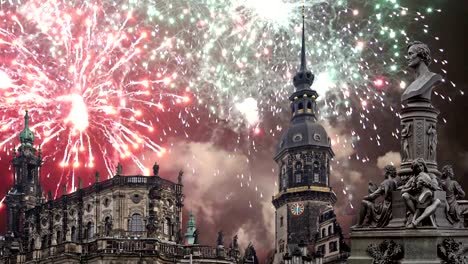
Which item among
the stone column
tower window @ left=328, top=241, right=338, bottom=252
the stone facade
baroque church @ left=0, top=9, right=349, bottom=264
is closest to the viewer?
the stone column

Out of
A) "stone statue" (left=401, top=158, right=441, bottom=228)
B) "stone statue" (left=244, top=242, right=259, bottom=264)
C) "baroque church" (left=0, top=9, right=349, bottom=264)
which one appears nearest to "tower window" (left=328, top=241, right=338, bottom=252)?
"baroque church" (left=0, top=9, right=349, bottom=264)

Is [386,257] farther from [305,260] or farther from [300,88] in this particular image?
[300,88]

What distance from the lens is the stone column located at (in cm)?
2369

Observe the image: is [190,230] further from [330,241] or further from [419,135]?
[419,135]

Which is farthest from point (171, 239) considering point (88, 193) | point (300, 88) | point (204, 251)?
point (300, 88)

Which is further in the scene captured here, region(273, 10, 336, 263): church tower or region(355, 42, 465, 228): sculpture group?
region(273, 10, 336, 263): church tower

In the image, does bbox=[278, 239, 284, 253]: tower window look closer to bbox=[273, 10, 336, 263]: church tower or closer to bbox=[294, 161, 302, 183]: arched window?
bbox=[273, 10, 336, 263]: church tower

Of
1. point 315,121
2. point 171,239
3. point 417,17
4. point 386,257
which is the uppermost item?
point 315,121

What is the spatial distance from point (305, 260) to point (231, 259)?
60.7ft

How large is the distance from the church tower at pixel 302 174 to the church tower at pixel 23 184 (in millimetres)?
34882

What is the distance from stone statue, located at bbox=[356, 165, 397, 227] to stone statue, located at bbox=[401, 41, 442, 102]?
2.63 meters

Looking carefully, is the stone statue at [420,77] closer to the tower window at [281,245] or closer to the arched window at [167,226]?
the arched window at [167,226]

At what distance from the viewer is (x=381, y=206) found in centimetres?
2312

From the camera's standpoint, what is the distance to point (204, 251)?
258ft
